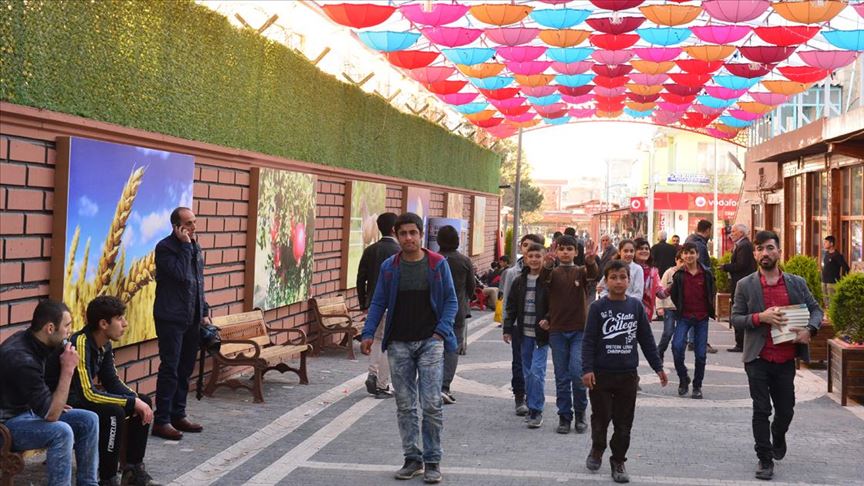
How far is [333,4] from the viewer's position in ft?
62.4

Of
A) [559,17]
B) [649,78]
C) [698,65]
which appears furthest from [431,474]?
[649,78]

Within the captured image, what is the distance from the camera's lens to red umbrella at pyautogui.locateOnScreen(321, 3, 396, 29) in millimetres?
18906

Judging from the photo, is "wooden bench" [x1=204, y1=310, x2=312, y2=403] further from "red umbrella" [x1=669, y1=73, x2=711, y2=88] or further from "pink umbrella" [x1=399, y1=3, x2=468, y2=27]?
"red umbrella" [x1=669, y1=73, x2=711, y2=88]

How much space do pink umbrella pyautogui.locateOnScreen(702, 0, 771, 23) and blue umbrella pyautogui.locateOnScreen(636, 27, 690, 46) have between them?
3361mm

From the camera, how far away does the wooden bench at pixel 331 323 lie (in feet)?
47.9

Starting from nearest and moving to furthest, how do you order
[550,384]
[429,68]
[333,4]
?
[550,384]
[333,4]
[429,68]

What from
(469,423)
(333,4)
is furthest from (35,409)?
(333,4)

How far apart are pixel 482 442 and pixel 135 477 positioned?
308cm

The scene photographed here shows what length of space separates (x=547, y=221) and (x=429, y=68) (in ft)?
288

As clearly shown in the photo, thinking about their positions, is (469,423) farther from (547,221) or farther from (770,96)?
(547,221)

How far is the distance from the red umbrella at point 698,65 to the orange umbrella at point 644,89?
4.04 meters

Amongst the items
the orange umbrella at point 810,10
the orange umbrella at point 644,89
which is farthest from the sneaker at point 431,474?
the orange umbrella at point 644,89

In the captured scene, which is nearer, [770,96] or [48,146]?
[48,146]

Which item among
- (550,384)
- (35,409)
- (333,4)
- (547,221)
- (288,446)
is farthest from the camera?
(547,221)
